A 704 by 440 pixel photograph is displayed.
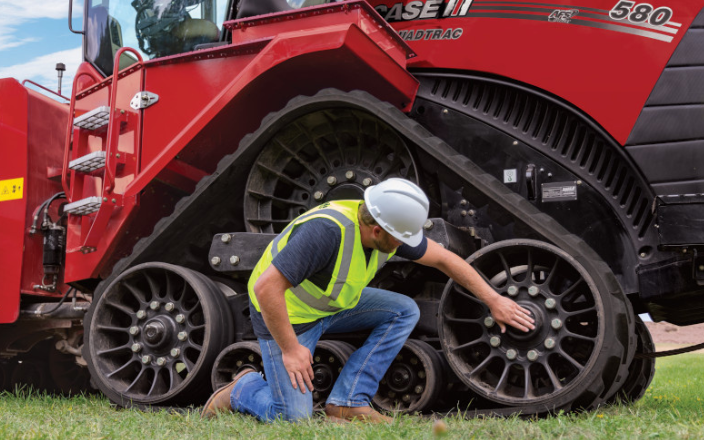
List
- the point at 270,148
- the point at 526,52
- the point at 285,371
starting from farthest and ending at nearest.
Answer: the point at 270,148, the point at 526,52, the point at 285,371

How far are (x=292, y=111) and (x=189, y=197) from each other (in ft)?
2.69

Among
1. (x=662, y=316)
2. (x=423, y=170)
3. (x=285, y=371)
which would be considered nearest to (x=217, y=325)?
(x=285, y=371)

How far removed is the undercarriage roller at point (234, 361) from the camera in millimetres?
3895

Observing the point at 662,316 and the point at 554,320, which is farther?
the point at 662,316

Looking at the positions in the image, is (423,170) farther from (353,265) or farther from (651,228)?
(651,228)

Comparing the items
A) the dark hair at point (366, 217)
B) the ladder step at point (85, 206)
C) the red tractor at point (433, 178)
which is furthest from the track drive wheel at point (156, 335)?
the dark hair at point (366, 217)

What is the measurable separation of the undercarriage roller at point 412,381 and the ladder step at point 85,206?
2.09 metres

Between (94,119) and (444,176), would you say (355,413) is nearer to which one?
(444,176)

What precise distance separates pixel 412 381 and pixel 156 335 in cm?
142

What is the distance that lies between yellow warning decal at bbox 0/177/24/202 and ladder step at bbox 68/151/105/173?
2.35 ft

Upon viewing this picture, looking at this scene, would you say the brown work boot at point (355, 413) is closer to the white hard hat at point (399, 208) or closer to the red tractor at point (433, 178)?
the red tractor at point (433, 178)

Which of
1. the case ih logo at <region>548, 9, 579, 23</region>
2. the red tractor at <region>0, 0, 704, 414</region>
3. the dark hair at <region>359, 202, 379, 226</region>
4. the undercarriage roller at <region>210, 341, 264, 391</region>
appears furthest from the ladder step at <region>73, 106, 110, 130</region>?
the case ih logo at <region>548, 9, 579, 23</region>

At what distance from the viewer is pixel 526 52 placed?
375cm

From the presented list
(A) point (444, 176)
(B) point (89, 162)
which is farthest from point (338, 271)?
(B) point (89, 162)
